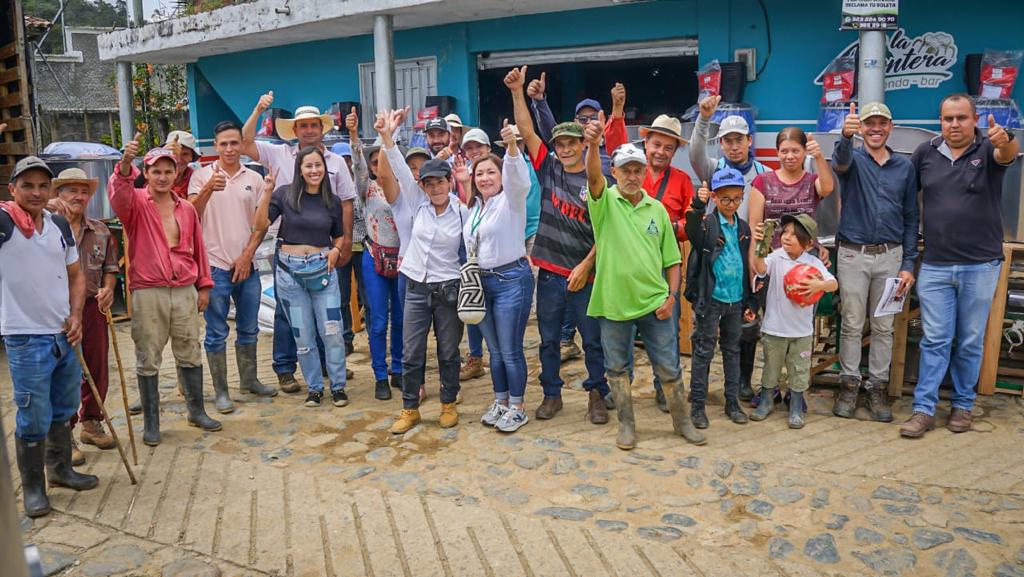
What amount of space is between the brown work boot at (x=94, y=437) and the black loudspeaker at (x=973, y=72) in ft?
27.8

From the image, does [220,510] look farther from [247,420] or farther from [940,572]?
[940,572]

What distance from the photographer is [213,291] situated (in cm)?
626

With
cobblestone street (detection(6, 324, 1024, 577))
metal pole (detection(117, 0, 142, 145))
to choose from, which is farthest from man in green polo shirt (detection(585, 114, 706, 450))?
metal pole (detection(117, 0, 142, 145))

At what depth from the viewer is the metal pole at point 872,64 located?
8.27m

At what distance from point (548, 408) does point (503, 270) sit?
1.05m

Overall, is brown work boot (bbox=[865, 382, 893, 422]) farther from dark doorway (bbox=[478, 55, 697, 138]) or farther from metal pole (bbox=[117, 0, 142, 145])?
metal pole (bbox=[117, 0, 142, 145])

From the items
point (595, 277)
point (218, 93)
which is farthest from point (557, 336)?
point (218, 93)

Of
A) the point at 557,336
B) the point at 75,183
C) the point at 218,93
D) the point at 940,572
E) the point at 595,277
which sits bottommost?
the point at 940,572

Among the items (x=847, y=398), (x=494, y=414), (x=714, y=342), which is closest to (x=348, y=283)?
(x=494, y=414)

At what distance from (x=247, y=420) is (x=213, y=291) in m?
0.96

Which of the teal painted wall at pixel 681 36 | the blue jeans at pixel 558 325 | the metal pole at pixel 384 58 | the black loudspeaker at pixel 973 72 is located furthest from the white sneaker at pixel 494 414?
the metal pole at pixel 384 58

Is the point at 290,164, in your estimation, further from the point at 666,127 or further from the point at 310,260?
the point at 666,127

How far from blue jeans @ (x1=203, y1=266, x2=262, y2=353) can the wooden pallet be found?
3.06 meters

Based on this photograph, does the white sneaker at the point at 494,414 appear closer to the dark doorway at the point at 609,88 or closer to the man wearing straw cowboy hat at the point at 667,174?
the man wearing straw cowboy hat at the point at 667,174
